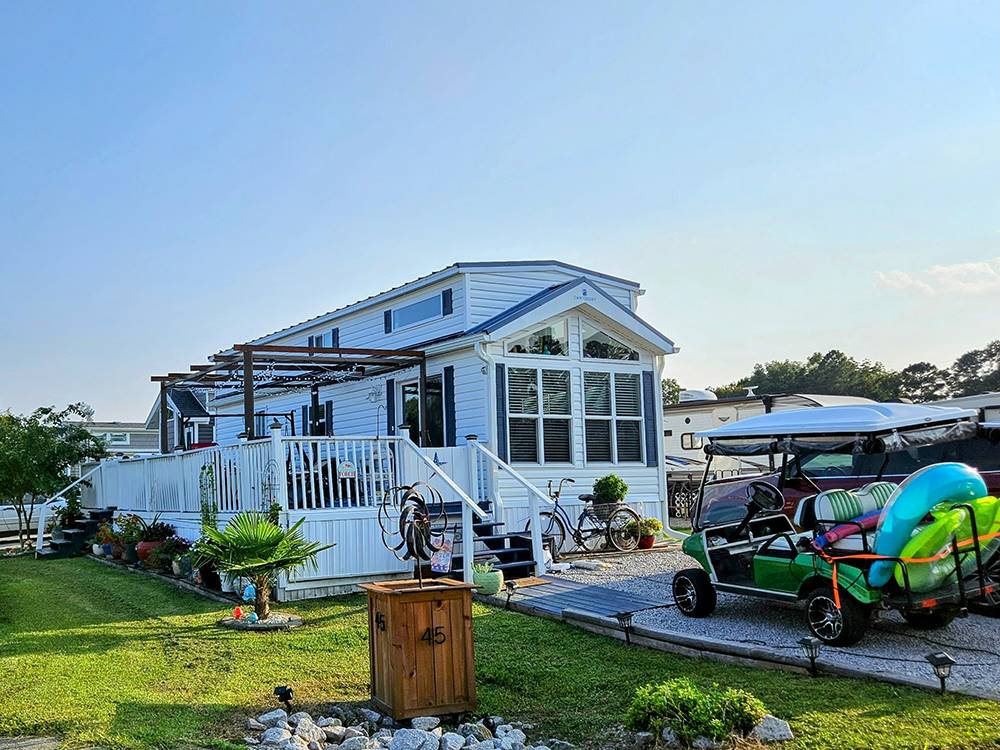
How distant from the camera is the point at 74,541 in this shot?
58.4ft

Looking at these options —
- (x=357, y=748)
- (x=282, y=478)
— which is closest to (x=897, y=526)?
(x=357, y=748)

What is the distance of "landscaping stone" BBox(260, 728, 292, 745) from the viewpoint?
562cm

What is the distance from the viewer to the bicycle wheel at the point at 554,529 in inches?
511

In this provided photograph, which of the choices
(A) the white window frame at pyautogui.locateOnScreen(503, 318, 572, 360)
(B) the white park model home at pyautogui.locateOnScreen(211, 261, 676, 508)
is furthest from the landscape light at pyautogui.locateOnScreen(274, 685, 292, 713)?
(A) the white window frame at pyautogui.locateOnScreen(503, 318, 572, 360)

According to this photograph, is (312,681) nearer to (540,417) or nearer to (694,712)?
(694,712)

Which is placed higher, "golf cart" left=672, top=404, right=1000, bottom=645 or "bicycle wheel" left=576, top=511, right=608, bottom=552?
"golf cart" left=672, top=404, right=1000, bottom=645

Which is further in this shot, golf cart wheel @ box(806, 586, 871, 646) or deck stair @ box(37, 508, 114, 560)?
deck stair @ box(37, 508, 114, 560)

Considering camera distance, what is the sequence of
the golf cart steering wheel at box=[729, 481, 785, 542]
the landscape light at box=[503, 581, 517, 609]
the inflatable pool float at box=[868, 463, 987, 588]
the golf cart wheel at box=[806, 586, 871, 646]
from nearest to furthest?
the inflatable pool float at box=[868, 463, 987, 588], the golf cart wheel at box=[806, 586, 871, 646], the golf cart steering wheel at box=[729, 481, 785, 542], the landscape light at box=[503, 581, 517, 609]

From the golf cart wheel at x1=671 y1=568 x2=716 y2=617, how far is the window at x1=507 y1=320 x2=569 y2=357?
242 inches

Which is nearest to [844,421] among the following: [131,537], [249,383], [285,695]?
[285,695]

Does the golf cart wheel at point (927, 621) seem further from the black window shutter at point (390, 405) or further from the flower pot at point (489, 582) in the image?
the black window shutter at point (390, 405)

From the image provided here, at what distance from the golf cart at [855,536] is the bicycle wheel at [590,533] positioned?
14.1ft

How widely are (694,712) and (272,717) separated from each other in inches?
111

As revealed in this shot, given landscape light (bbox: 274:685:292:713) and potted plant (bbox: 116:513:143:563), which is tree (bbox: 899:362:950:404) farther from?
landscape light (bbox: 274:685:292:713)
